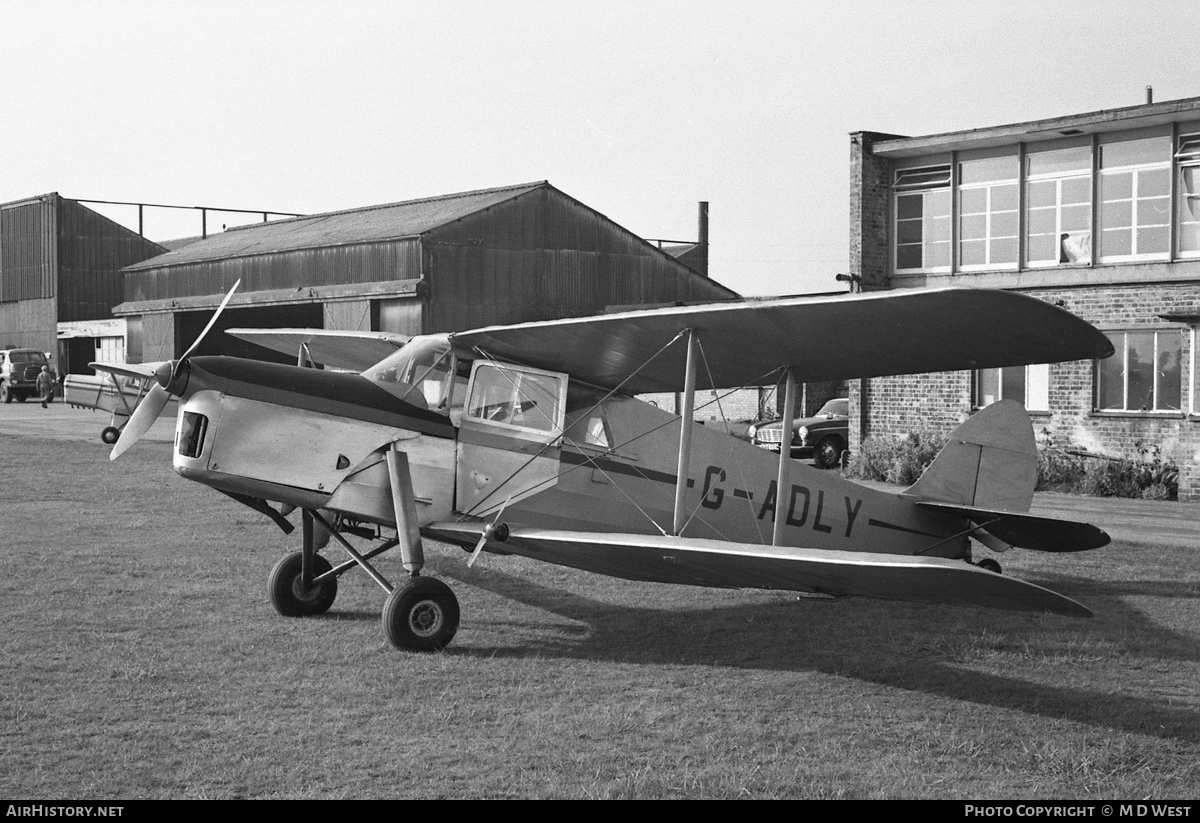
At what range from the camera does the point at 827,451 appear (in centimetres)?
2644

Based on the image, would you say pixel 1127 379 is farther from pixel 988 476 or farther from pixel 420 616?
pixel 420 616

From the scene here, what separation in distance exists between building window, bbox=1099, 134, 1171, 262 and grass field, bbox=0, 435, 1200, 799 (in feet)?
41.0

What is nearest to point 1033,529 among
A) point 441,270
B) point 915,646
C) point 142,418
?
point 915,646

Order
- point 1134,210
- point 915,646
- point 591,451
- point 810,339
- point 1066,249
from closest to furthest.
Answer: point 810,339
point 915,646
point 591,451
point 1134,210
point 1066,249

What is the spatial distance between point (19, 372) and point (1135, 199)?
1617 inches

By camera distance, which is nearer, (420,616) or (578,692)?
(578,692)

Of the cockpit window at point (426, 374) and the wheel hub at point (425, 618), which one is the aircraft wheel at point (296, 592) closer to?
the wheel hub at point (425, 618)

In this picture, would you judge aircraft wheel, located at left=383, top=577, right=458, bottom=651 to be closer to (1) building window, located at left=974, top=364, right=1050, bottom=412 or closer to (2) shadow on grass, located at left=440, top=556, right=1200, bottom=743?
(2) shadow on grass, located at left=440, top=556, right=1200, bottom=743

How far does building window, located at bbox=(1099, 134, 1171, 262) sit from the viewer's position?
881 inches

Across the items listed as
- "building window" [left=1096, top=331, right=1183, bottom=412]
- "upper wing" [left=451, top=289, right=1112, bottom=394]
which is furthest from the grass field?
"building window" [left=1096, top=331, right=1183, bottom=412]

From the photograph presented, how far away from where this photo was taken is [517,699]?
7023 millimetres

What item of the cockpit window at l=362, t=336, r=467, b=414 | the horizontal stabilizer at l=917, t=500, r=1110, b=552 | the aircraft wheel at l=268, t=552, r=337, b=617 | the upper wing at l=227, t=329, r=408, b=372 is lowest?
the aircraft wheel at l=268, t=552, r=337, b=617

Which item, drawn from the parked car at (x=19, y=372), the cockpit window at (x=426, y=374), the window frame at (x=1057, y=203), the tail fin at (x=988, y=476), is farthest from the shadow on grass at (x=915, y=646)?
the parked car at (x=19, y=372)

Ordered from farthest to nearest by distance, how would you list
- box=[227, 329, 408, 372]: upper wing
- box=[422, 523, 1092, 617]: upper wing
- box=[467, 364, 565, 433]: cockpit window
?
box=[227, 329, 408, 372]: upper wing, box=[467, 364, 565, 433]: cockpit window, box=[422, 523, 1092, 617]: upper wing
